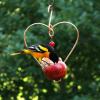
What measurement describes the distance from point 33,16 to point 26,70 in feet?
2.02

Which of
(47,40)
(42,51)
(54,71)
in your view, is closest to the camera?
(42,51)

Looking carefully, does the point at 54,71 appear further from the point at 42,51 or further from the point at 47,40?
the point at 47,40

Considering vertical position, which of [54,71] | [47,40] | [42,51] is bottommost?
[47,40]

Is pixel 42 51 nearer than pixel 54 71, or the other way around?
pixel 42 51

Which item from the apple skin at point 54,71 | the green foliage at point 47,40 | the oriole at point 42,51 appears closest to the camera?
the oriole at point 42,51

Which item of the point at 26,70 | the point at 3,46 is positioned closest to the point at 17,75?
the point at 26,70

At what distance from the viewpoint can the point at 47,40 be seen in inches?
201

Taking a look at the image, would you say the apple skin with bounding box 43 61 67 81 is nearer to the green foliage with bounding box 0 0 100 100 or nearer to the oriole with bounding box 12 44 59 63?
the oriole with bounding box 12 44 59 63

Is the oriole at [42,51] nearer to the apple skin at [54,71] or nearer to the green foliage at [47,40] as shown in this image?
the apple skin at [54,71]

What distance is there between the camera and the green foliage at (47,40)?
5.04 meters

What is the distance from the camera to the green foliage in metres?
5.04

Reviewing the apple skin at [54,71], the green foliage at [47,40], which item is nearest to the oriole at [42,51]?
the apple skin at [54,71]

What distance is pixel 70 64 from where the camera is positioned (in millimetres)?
5734

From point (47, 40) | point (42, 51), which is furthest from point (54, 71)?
point (47, 40)
